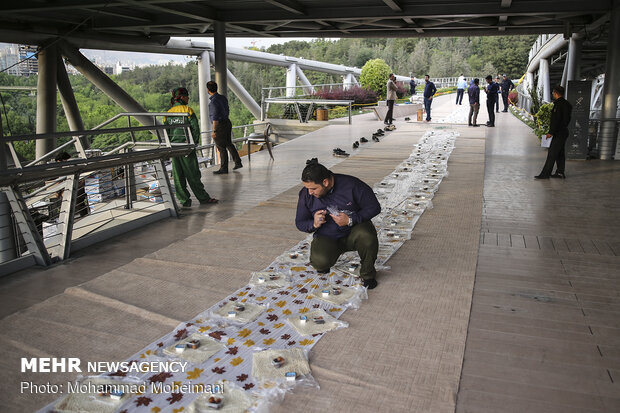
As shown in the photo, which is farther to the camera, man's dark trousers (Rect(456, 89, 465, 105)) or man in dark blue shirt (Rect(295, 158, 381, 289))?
man's dark trousers (Rect(456, 89, 465, 105))

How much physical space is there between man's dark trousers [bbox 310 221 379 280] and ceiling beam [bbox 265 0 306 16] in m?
8.29

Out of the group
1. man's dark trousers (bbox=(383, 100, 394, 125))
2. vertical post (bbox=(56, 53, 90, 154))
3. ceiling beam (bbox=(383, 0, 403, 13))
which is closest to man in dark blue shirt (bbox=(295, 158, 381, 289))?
ceiling beam (bbox=(383, 0, 403, 13))

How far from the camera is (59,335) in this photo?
336cm

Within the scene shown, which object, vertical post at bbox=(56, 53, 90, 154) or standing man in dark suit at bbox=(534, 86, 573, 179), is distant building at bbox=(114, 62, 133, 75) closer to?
vertical post at bbox=(56, 53, 90, 154)

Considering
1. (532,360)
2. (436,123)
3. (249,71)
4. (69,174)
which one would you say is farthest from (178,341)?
(249,71)

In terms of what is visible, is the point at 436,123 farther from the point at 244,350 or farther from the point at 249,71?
the point at 249,71

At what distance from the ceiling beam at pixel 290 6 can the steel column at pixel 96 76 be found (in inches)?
279

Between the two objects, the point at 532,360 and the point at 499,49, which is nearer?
the point at 532,360

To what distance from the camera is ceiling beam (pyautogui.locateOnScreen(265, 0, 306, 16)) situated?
36.8 ft

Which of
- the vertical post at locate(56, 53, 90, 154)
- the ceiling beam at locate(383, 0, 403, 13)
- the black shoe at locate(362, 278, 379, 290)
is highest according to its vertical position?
the ceiling beam at locate(383, 0, 403, 13)

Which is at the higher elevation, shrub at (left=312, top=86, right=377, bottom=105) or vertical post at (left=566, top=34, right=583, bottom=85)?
vertical post at (left=566, top=34, right=583, bottom=85)

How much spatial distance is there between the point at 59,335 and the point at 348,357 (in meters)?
1.91

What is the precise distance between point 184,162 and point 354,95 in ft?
65.4

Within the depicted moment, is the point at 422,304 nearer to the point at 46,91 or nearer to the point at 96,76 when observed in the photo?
the point at 46,91
